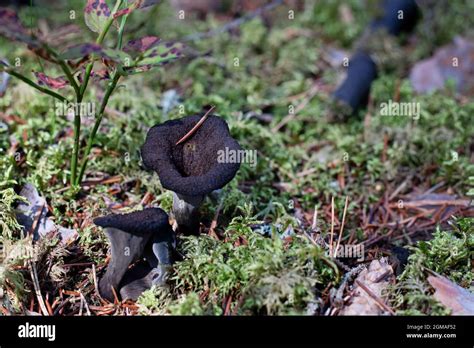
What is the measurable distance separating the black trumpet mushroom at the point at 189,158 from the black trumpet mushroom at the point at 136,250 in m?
0.21

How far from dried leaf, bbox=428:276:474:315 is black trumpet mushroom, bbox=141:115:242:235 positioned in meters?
1.26

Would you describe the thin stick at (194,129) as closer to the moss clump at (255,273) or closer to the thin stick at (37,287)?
the moss clump at (255,273)

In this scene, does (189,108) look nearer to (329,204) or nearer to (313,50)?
(329,204)

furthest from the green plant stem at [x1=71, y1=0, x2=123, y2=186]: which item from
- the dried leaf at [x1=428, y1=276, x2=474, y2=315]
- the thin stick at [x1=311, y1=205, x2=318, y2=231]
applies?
the dried leaf at [x1=428, y1=276, x2=474, y2=315]

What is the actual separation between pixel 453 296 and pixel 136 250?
5.56 feet

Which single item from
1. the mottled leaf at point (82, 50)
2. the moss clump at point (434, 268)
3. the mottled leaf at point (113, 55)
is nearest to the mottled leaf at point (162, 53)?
the mottled leaf at point (113, 55)

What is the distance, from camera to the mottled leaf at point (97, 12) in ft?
8.65

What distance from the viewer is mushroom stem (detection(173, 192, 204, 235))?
279cm

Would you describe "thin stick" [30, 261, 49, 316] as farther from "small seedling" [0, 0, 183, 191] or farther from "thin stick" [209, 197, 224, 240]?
"thin stick" [209, 197, 224, 240]

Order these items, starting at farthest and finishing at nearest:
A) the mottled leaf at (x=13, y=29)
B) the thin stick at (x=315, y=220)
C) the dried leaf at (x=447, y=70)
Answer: the dried leaf at (x=447, y=70)
the thin stick at (x=315, y=220)
the mottled leaf at (x=13, y=29)

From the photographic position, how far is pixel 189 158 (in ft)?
9.36
